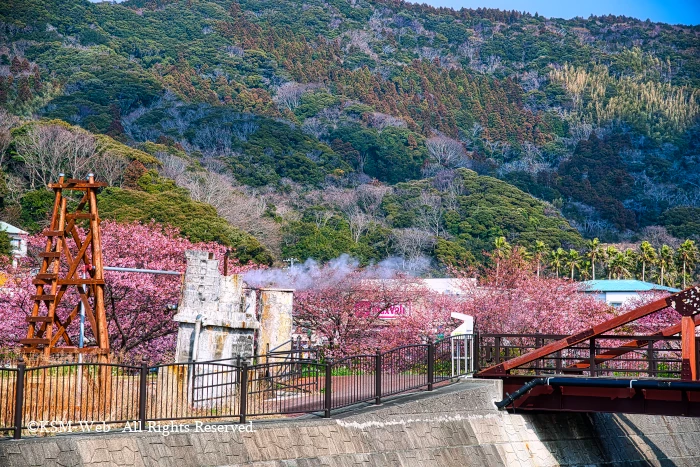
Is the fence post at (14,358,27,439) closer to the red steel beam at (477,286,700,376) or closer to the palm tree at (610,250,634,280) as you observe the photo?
the red steel beam at (477,286,700,376)

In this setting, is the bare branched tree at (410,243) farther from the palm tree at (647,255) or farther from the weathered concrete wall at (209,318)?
the weathered concrete wall at (209,318)

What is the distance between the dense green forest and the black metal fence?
98.8 ft

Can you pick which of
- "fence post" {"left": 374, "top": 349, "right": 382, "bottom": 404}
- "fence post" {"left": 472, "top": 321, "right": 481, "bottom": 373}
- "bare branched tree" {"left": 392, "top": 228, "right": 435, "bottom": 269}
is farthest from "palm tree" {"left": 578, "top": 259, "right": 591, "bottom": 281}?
"fence post" {"left": 374, "top": 349, "right": 382, "bottom": 404}

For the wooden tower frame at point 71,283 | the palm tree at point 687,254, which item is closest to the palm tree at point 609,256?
the palm tree at point 687,254

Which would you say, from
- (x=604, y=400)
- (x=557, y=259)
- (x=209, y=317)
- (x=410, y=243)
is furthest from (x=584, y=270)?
(x=209, y=317)

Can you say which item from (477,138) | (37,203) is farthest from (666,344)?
(477,138)

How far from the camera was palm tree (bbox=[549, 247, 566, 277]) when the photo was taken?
79562 millimetres

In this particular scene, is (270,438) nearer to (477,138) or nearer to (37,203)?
(37,203)

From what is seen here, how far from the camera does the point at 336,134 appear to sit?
140125 millimetres

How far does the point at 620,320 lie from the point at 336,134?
120527mm

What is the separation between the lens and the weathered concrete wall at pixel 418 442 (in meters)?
14.5

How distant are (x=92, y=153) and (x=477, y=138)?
334 feet

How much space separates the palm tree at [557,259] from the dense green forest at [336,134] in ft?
17.1

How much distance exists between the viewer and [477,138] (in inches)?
6368
